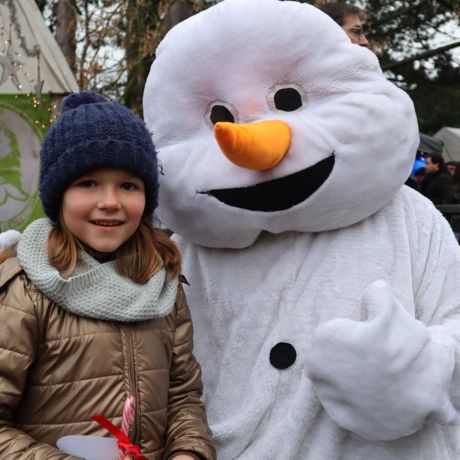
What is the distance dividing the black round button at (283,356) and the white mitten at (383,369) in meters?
0.15

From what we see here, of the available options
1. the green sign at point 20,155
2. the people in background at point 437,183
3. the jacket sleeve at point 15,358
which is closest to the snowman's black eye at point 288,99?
the jacket sleeve at point 15,358

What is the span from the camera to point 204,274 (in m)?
2.33

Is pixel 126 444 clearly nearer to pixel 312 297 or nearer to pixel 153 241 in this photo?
pixel 153 241

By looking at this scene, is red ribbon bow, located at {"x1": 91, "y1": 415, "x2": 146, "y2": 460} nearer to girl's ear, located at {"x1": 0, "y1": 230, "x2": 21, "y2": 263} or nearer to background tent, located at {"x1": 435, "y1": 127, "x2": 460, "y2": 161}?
girl's ear, located at {"x1": 0, "y1": 230, "x2": 21, "y2": 263}

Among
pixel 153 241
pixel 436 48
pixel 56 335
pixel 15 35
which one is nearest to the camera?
pixel 56 335

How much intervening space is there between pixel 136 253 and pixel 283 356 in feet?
1.61

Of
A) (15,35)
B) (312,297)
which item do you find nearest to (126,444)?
(312,297)

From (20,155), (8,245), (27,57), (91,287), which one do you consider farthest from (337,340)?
(27,57)

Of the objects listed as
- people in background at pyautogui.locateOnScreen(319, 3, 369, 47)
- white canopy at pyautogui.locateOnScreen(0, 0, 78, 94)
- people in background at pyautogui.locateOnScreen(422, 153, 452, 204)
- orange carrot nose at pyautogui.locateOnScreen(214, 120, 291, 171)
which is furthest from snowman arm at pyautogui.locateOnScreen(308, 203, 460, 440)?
people in background at pyautogui.locateOnScreen(422, 153, 452, 204)

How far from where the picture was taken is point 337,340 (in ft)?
6.20

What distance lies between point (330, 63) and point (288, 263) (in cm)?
56

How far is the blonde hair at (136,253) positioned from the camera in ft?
6.06

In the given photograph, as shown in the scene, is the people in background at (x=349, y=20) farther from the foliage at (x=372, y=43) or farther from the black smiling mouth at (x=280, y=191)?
the foliage at (x=372, y=43)

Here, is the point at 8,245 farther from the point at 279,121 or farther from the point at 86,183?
the point at 279,121
